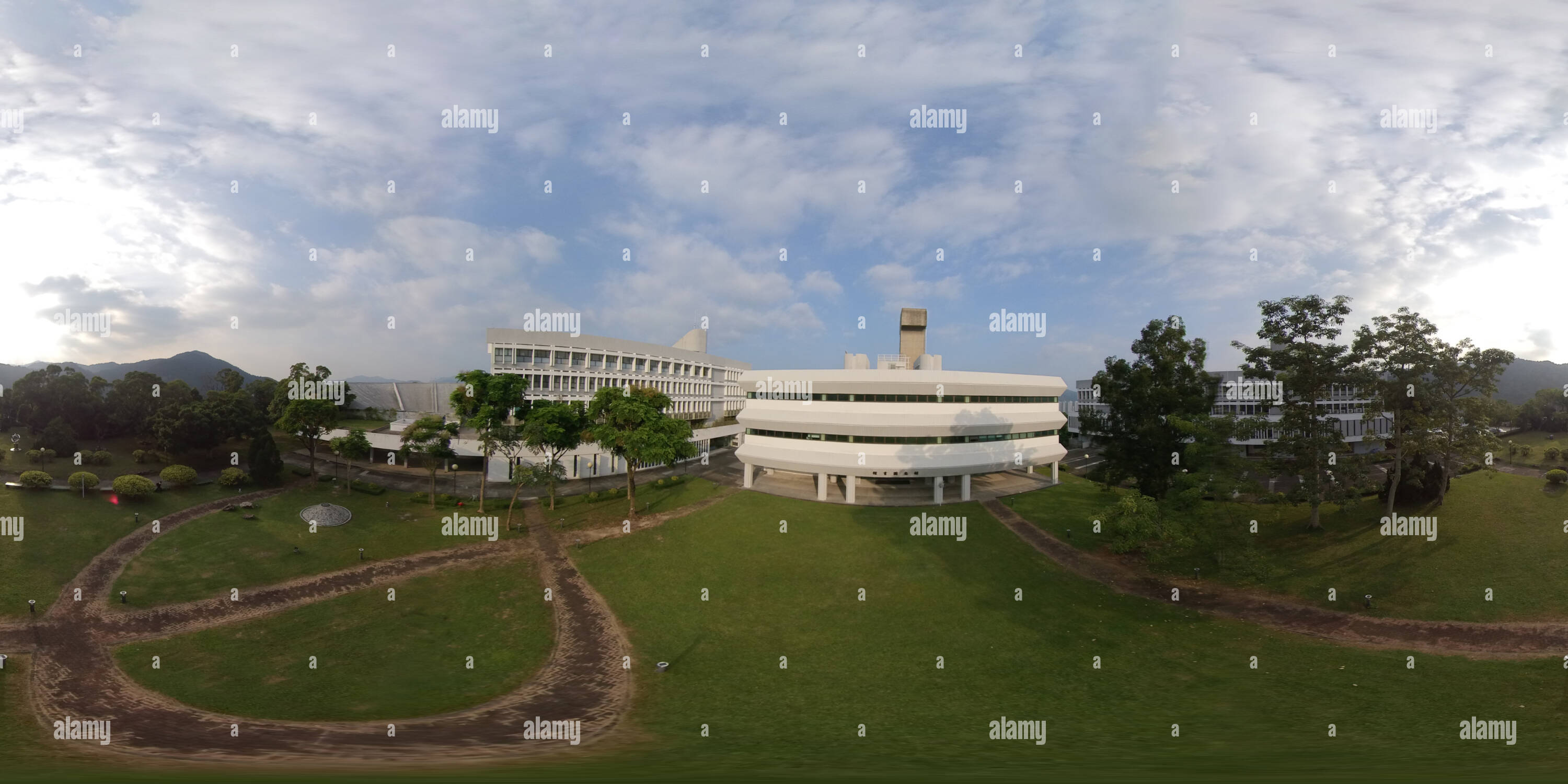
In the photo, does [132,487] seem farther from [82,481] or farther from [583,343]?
[583,343]

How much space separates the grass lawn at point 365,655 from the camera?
1958cm

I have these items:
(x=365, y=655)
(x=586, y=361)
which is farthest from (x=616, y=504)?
(x=365, y=655)

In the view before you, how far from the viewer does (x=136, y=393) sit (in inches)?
2023

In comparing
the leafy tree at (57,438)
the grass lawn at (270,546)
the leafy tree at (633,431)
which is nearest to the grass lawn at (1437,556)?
the leafy tree at (633,431)

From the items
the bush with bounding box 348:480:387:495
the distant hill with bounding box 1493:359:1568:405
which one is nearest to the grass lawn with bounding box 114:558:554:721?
the bush with bounding box 348:480:387:495

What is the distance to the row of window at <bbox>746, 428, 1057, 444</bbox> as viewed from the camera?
41.8 metres

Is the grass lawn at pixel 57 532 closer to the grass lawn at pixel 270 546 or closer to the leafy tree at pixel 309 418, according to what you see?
the grass lawn at pixel 270 546

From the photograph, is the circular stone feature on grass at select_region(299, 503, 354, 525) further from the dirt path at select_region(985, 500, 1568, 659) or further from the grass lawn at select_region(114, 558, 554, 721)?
the dirt path at select_region(985, 500, 1568, 659)

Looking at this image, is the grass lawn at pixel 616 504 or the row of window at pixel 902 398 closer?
the grass lawn at pixel 616 504

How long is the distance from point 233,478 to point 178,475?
2971 millimetres

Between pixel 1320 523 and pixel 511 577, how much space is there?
46316mm

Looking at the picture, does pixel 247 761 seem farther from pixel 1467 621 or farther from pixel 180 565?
pixel 1467 621

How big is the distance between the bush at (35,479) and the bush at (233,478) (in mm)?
8164

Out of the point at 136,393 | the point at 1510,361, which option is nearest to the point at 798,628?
the point at 1510,361
